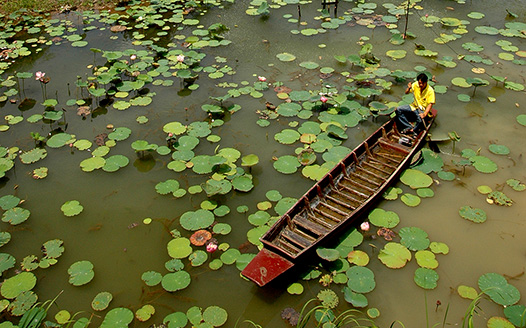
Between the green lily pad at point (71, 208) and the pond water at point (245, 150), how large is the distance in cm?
9

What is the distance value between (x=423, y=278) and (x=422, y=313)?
45 cm

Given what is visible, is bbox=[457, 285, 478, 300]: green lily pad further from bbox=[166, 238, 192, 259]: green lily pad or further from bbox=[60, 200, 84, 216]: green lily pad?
bbox=[60, 200, 84, 216]: green lily pad

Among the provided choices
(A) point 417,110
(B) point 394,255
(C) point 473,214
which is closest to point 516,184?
(C) point 473,214

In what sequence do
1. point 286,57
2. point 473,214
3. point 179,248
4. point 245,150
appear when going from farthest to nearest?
point 286,57 < point 245,150 < point 473,214 < point 179,248

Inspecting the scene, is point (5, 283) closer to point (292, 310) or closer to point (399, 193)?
point (292, 310)

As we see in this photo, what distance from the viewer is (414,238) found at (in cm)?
538

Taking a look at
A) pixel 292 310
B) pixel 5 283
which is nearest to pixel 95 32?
pixel 5 283

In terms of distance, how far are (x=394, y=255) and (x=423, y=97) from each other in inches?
115

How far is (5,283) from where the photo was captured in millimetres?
4871

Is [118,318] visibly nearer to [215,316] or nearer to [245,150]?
[215,316]

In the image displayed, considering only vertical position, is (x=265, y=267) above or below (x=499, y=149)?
above

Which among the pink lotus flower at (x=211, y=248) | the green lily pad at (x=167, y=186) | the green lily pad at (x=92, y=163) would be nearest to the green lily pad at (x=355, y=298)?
the pink lotus flower at (x=211, y=248)

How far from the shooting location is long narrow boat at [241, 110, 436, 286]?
4.83 m

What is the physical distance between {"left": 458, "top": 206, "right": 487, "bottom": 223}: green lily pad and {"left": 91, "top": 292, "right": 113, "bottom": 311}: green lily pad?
4.63m
